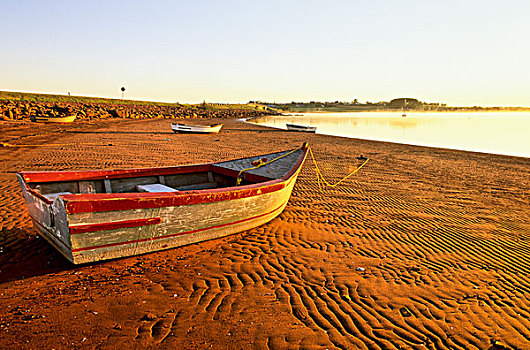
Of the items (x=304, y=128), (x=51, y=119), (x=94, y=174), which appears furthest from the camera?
(x=304, y=128)

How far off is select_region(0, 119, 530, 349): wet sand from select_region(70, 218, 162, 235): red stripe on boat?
0.75 m

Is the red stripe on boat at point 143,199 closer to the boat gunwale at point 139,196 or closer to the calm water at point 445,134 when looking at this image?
the boat gunwale at point 139,196

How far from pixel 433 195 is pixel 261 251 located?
8.14 m

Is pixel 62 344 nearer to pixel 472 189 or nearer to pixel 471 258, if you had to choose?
pixel 471 258

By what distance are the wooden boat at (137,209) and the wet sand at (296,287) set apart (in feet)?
1.16

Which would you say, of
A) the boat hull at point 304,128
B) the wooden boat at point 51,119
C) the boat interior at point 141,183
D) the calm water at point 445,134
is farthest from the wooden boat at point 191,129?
the boat interior at point 141,183

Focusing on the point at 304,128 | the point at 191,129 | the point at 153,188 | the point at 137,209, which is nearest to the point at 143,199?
the point at 137,209

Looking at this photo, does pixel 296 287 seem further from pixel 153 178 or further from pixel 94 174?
pixel 94 174

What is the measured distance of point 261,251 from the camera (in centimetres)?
591

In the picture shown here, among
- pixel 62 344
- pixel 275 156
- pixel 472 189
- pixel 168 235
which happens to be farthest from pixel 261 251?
pixel 472 189

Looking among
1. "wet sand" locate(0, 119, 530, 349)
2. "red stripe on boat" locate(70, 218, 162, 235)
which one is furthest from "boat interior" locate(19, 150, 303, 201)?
"red stripe on boat" locate(70, 218, 162, 235)

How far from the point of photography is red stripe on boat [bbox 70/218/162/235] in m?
4.30

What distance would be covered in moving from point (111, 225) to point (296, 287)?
3.06 meters

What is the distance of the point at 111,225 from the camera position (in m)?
4.58
